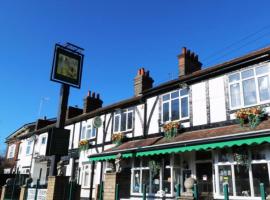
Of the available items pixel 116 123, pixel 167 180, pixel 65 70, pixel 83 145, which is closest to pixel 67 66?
pixel 65 70

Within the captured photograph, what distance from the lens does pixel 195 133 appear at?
45.6 feet

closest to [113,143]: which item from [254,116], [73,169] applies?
[73,169]

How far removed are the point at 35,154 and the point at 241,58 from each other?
2231cm

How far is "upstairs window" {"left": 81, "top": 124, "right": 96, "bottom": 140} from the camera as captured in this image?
72.1 ft

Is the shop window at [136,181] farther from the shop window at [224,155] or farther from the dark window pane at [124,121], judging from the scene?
the shop window at [224,155]

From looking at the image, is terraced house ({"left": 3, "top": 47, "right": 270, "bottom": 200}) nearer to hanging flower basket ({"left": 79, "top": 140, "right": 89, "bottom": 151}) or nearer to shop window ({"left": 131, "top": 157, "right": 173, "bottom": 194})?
shop window ({"left": 131, "top": 157, "right": 173, "bottom": 194})

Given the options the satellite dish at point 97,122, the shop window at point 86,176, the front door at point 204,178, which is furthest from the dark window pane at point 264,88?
the shop window at point 86,176

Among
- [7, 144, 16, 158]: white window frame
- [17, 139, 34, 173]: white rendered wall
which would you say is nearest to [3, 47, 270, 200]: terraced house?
[17, 139, 34, 173]: white rendered wall

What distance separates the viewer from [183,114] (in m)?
15.4

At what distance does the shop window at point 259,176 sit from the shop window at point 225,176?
100 centimetres

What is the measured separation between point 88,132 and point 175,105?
8.91 m

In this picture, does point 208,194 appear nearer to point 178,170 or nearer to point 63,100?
point 178,170

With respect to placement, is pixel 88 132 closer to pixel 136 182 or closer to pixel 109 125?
pixel 109 125

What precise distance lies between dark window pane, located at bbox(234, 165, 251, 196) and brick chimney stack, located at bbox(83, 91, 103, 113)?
47.5ft
